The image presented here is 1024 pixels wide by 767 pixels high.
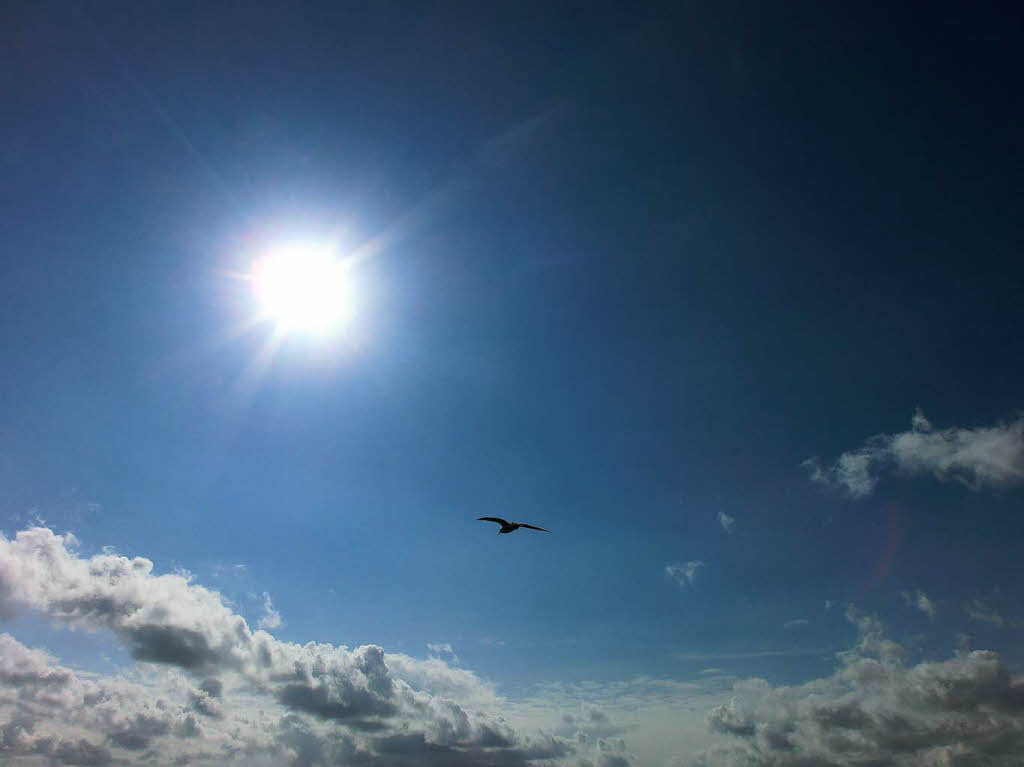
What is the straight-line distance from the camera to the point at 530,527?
48.1m
